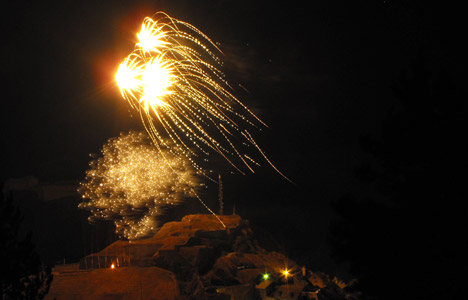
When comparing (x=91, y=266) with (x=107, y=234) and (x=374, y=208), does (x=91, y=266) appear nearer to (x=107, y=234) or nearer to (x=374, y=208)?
(x=107, y=234)

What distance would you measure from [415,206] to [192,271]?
3163cm

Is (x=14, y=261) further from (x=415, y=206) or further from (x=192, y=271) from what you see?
(x=192, y=271)

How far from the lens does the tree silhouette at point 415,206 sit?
914 centimetres

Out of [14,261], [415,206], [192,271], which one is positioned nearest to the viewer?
[415,206]

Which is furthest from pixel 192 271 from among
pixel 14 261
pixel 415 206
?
pixel 415 206

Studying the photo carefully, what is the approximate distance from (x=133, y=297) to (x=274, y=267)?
20243 mm

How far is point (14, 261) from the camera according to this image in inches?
522

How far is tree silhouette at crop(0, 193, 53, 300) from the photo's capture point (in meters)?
12.9

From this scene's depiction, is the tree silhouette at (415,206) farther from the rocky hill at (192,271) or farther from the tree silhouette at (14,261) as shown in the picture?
the rocky hill at (192,271)

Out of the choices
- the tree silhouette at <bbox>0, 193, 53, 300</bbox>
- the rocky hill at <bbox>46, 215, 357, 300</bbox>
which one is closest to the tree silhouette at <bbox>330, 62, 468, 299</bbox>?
the tree silhouette at <bbox>0, 193, 53, 300</bbox>

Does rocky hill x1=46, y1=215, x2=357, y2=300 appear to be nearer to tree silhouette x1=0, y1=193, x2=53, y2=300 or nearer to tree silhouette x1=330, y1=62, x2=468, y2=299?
tree silhouette x1=0, y1=193, x2=53, y2=300

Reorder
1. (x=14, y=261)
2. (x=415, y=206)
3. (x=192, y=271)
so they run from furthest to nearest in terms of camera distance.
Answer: (x=192, y=271)
(x=14, y=261)
(x=415, y=206)

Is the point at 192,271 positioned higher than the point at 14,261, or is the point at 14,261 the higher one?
the point at 14,261

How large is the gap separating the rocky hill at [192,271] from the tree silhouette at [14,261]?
62.1ft
